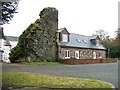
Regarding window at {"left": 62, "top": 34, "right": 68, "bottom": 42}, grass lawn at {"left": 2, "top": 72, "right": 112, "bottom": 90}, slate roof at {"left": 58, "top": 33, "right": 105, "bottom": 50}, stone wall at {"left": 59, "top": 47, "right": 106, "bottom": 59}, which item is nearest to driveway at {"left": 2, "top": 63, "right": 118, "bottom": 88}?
grass lawn at {"left": 2, "top": 72, "right": 112, "bottom": 90}

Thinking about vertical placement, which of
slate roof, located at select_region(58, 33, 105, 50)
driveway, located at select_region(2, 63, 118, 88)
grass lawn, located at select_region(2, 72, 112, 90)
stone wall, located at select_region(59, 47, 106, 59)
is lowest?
grass lawn, located at select_region(2, 72, 112, 90)

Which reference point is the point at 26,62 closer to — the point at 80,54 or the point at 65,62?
the point at 65,62

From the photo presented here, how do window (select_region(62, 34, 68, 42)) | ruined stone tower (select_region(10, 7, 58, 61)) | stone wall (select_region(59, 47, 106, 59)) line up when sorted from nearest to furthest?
ruined stone tower (select_region(10, 7, 58, 61))
stone wall (select_region(59, 47, 106, 59))
window (select_region(62, 34, 68, 42))

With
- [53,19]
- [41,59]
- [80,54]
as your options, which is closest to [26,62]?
[41,59]

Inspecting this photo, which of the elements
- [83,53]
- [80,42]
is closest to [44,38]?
[83,53]

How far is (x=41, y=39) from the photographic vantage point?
96.8 feet

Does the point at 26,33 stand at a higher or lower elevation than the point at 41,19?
lower

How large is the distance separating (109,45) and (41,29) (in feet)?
79.5

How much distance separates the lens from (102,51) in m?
42.1

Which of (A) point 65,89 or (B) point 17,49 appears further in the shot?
(B) point 17,49

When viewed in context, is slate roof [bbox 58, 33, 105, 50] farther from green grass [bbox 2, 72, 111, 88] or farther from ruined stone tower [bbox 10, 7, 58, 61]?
green grass [bbox 2, 72, 111, 88]

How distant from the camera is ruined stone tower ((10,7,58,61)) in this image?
1136 inches

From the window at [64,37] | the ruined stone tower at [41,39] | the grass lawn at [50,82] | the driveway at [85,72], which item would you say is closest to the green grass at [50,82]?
the grass lawn at [50,82]

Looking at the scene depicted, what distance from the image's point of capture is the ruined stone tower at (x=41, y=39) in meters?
28.8
